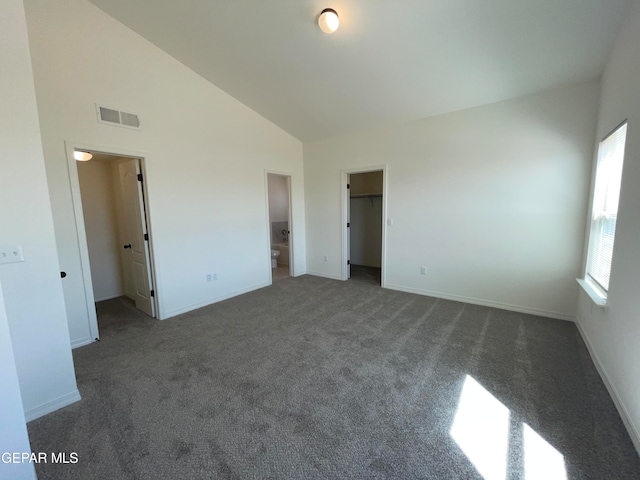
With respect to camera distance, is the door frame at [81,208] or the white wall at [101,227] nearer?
the door frame at [81,208]

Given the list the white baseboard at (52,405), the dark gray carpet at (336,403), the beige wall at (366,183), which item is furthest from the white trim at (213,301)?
the beige wall at (366,183)

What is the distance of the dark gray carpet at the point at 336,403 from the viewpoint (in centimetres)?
149

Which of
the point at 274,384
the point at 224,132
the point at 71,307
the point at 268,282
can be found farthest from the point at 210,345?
the point at 224,132

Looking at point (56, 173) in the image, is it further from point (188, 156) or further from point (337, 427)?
point (337, 427)

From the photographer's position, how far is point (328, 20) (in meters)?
2.40

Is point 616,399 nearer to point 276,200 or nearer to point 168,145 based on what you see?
point 168,145

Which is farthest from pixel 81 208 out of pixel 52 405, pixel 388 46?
pixel 388 46

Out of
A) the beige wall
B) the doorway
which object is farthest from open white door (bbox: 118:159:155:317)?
the beige wall

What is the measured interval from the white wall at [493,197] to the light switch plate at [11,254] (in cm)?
419

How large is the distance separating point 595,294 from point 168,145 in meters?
4.96

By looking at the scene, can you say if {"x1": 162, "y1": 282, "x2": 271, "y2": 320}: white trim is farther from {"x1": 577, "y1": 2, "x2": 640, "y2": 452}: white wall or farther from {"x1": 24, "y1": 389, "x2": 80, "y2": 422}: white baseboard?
{"x1": 577, "y1": 2, "x2": 640, "y2": 452}: white wall

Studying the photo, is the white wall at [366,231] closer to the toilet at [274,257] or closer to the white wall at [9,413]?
the toilet at [274,257]

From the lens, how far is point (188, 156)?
3.65 metres

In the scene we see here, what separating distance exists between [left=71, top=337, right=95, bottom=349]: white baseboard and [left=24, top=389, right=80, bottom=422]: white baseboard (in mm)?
1083
